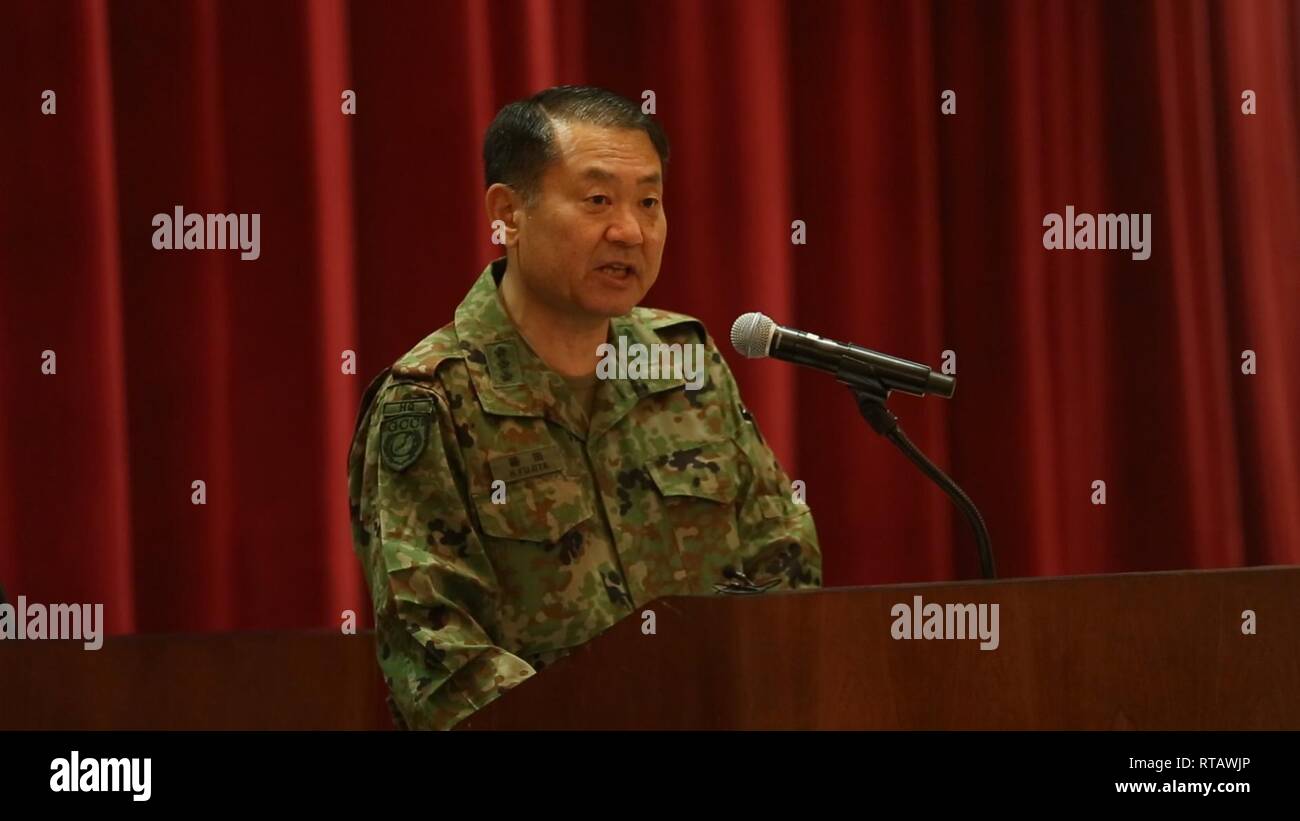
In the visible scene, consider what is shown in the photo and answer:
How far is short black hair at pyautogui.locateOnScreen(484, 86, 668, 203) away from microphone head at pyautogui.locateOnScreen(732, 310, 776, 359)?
46 cm

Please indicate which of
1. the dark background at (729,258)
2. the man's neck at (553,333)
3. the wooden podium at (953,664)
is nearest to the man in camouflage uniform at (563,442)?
the man's neck at (553,333)

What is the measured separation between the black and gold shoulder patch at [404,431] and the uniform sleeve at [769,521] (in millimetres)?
512

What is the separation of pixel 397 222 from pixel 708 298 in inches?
25.0

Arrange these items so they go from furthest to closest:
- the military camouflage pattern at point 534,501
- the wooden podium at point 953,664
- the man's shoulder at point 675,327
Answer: the man's shoulder at point 675,327 → the military camouflage pattern at point 534,501 → the wooden podium at point 953,664

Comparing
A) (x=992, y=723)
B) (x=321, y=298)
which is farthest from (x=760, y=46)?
(x=992, y=723)

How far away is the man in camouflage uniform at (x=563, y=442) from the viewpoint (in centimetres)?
210

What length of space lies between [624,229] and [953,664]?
3.16 feet

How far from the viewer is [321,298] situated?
2928mm

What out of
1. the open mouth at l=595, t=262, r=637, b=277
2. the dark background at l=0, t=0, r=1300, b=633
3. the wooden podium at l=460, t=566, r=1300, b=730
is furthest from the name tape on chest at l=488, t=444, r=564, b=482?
the dark background at l=0, t=0, r=1300, b=633

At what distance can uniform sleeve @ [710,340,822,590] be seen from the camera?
2283 millimetres

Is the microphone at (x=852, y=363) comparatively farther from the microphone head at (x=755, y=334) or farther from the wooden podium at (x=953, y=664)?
the wooden podium at (x=953, y=664)

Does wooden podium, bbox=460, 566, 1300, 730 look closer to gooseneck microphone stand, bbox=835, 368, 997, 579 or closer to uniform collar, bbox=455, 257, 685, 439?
gooseneck microphone stand, bbox=835, 368, 997, 579

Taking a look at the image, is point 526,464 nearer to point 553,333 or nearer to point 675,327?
point 553,333
